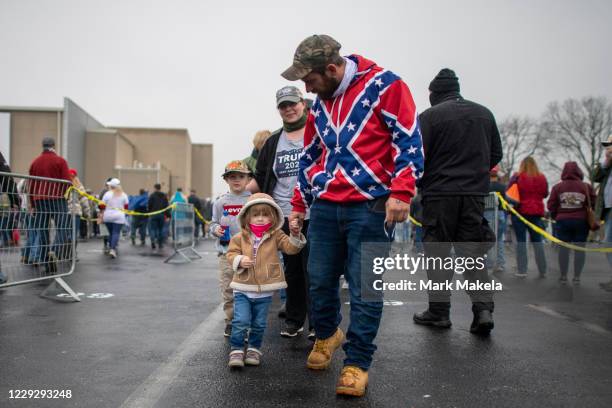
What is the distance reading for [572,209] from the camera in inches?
366

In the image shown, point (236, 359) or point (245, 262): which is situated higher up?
point (245, 262)

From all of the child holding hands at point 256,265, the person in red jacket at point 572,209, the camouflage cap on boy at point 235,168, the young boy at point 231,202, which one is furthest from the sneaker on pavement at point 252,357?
the person in red jacket at point 572,209

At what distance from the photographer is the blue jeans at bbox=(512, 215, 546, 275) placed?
389 inches

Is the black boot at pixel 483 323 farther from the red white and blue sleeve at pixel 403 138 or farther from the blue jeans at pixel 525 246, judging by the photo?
the blue jeans at pixel 525 246

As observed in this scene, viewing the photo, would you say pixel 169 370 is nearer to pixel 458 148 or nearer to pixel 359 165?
pixel 359 165

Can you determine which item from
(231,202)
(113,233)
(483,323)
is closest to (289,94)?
(231,202)

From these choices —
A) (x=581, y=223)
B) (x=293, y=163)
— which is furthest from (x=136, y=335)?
(x=581, y=223)

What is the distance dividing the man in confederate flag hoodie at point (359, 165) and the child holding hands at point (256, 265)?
0.55 m

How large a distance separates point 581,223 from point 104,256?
10.5 m

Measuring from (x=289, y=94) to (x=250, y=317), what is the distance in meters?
1.93

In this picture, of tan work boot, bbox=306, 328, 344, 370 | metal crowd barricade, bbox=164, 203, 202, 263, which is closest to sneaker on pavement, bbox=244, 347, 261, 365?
tan work boot, bbox=306, 328, 344, 370

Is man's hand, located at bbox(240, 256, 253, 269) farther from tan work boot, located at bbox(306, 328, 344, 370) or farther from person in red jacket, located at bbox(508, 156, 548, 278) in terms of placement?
person in red jacket, located at bbox(508, 156, 548, 278)

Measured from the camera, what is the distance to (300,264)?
4977mm

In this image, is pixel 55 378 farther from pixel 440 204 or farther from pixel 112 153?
pixel 112 153
